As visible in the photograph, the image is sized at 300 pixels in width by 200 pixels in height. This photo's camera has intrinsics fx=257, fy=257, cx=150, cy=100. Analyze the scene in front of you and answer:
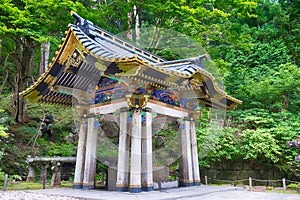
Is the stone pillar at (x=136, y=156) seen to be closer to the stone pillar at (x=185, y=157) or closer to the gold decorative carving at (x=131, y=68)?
the gold decorative carving at (x=131, y=68)

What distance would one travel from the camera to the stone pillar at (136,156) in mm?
5969

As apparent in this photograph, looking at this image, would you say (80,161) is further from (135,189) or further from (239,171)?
(239,171)

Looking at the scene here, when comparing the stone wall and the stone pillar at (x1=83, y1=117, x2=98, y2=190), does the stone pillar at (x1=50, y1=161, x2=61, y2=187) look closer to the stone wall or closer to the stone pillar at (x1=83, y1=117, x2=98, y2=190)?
the stone pillar at (x1=83, y1=117, x2=98, y2=190)

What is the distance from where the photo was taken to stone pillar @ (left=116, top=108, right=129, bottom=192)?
623cm

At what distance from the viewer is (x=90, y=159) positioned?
7172mm

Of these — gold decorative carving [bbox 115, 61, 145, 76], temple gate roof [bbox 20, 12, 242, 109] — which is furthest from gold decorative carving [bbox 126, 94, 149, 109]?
gold decorative carving [bbox 115, 61, 145, 76]

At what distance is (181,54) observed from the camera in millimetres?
13883

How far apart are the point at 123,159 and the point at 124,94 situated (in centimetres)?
165

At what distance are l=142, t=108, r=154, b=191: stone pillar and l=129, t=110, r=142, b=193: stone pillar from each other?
265 mm

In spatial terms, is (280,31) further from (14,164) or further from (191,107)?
(14,164)

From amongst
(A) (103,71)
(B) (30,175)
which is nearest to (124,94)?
(A) (103,71)

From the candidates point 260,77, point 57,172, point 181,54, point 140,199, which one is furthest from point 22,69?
point 260,77

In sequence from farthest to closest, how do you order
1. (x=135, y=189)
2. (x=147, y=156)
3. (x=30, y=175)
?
(x=30, y=175)
(x=147, y=156)
(x=135, y=189)

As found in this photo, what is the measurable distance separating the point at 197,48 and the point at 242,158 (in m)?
5.77
